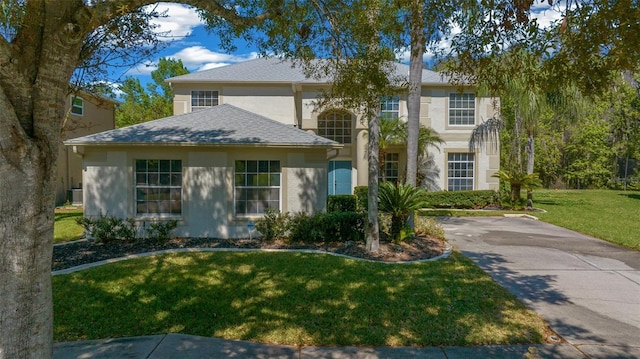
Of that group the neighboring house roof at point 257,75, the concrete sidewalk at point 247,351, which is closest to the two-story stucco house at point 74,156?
the neighboring house roof at point 257,75

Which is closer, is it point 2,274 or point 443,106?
point 2,274

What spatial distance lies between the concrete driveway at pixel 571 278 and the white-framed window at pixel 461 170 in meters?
8.07

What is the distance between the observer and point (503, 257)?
30.7 ft

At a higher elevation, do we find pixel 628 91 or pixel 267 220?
pixel 628 91

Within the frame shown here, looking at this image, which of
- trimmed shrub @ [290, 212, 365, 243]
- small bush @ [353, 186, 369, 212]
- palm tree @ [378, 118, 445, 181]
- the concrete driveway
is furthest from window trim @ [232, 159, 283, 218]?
palm tree @ [378, 118, 445, 181]

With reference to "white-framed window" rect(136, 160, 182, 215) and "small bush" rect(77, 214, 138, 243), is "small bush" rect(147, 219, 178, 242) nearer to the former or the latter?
"small bush" rect(77, 214, 138, 243)

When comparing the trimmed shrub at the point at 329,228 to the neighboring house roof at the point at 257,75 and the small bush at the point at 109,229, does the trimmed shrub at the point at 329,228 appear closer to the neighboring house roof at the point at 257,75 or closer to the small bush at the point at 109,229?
the small bush at the point at 109,229

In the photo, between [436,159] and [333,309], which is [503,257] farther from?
[436,159]

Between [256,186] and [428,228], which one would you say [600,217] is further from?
[256,186]

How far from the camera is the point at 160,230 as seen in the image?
1023 centimetres

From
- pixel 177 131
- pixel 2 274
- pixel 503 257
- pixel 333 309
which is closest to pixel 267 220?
pixel 177 131

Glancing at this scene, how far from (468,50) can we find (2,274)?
5258 millimetres

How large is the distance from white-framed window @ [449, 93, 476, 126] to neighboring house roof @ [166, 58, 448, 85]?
134cm

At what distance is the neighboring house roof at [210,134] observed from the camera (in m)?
10.8
